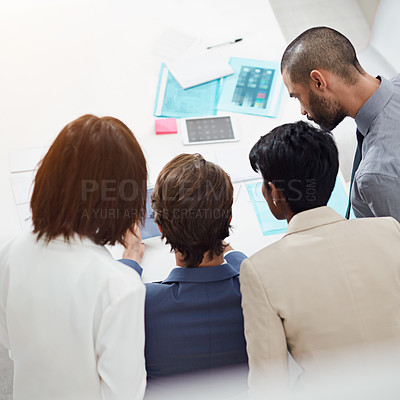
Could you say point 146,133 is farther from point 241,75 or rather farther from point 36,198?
point 36,198

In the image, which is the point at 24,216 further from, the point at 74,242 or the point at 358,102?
the point at 358,102

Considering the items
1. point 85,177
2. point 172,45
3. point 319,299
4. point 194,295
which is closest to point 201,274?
point 194,295

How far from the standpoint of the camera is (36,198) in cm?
77

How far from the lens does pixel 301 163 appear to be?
0.96 metres

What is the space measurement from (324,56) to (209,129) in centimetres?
49

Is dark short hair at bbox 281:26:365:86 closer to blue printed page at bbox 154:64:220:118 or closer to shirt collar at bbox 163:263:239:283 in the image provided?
blue printed page at bbox 154:64:220:118

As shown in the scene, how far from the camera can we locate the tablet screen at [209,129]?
1541 millimetres

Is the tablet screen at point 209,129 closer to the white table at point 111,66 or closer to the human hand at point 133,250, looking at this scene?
the white table at point 111,66

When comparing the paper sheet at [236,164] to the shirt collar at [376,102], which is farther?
the paper sheet at [236,164]

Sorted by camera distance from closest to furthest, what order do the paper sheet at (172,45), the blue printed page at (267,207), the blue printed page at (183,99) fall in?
the blue printed page at (267,207), the blue printed page at (183,99), the paper sheet at (172,45)

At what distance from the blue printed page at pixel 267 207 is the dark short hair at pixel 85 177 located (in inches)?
25.5

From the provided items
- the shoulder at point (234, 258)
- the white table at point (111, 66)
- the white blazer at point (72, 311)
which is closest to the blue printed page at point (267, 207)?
the white table at point (111, 66)

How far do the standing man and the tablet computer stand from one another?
294mm

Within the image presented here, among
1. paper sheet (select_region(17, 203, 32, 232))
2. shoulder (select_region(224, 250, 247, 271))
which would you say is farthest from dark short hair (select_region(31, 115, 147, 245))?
paper sheet (select_region(17, 203, 32, 232))
